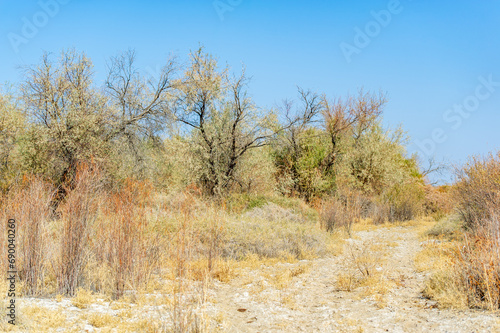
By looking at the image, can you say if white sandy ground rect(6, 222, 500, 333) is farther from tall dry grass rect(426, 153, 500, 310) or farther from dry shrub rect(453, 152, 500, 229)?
dry shrub rect(453, 152, 500, 229)

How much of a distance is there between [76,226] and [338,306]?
4.35 metres

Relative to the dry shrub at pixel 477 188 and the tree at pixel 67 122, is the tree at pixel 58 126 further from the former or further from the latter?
the dry shrub at pixel 477 188

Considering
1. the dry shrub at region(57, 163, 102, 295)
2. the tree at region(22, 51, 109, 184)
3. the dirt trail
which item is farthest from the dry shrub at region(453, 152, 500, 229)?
the tree at region(22, 51, 109, 184)

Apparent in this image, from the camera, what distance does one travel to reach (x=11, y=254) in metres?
5.49

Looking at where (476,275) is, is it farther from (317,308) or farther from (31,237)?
(31,237)

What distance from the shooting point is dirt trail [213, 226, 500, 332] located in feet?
15.8

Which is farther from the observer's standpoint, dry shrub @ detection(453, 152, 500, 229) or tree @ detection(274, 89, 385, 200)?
tree @ detection(274, 89, 385, 200)

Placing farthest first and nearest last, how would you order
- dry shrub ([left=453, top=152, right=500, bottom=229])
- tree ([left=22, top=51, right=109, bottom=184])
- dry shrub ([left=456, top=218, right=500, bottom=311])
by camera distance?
1. tree ([left=22, top=51, right=109, bottom=184])
2. dry shrub ([left=453, top=152, right=500, bottom=229])
3. dry shrub ([left=456, top=218, right=500, bottom=311])

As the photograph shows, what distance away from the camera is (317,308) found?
5.83 metres

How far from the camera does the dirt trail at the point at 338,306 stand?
4.81m

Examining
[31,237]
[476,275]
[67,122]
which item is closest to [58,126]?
[67,122]

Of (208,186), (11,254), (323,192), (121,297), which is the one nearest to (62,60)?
(208,186)

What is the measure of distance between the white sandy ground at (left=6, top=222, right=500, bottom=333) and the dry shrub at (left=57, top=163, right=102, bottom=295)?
47 centimetres

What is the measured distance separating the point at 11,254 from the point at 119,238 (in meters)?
1.75
